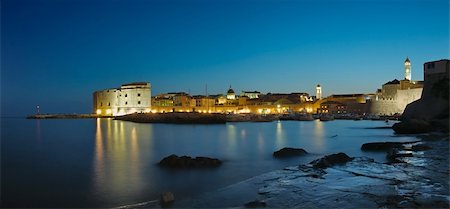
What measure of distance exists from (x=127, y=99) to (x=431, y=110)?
49.7 meters

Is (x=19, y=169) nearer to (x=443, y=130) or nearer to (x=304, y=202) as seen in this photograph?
(x=304, y=202)

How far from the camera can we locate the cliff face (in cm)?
1982

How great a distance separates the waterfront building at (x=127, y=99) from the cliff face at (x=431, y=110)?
45.2 m

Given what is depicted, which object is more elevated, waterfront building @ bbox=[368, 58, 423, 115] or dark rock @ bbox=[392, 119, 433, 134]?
waterfront building @ bbox=[368, 58, 423, 115]

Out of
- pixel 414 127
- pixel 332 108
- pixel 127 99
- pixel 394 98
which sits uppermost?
pixel 127 99

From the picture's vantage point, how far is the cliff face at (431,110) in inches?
780

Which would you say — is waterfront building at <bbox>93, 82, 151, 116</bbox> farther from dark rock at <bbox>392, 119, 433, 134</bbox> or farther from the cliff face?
dark rock at <bbox>392, 119, 433, 134</bbox>

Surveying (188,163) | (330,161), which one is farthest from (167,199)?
(330,161)

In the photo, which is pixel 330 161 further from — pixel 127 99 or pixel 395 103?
pixel 127 99

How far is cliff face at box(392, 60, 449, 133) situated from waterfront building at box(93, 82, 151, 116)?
45238 millimetres

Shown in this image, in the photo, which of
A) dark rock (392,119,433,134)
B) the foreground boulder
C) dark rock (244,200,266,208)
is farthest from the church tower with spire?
dark rock (244,200,266,208)

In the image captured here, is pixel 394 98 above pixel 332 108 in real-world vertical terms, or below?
above

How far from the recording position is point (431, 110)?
72.7 feet

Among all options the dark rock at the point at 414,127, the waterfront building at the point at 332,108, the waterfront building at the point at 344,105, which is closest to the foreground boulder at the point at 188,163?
the dark rock at the point at 414,127
